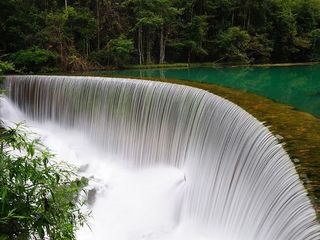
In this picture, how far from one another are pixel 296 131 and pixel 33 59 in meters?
14.9

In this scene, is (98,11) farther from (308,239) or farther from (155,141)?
(308,239)

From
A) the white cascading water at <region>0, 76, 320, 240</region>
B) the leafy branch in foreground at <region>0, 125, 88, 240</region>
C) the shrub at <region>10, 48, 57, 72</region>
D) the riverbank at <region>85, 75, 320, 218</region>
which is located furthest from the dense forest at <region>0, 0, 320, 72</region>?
the leafy branch in foreground at <region>0, 125, 88, 240</region>

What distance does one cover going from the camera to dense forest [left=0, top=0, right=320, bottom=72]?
19.6m

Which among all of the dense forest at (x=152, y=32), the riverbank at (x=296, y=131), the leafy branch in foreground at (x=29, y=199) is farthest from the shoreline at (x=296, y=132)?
the dense forest at (x=152, y=32)

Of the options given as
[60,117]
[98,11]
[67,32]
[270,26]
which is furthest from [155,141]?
[270,26]

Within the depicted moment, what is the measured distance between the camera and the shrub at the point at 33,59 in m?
17.8

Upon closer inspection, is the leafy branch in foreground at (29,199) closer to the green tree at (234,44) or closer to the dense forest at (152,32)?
the dense forest at (152,32)

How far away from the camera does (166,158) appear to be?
361 inches

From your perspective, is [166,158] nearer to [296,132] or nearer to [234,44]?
[296,132]

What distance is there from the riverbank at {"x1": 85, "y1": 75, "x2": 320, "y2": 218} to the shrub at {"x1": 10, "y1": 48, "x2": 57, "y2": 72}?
12090mm

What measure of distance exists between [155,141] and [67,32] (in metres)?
14.5

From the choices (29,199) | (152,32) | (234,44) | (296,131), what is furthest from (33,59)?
(29,199)

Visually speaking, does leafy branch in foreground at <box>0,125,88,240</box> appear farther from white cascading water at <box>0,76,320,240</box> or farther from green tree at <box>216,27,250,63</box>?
green tree at <box>216,27,250,63</box>

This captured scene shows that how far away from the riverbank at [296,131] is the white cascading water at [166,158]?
0.10 metres
